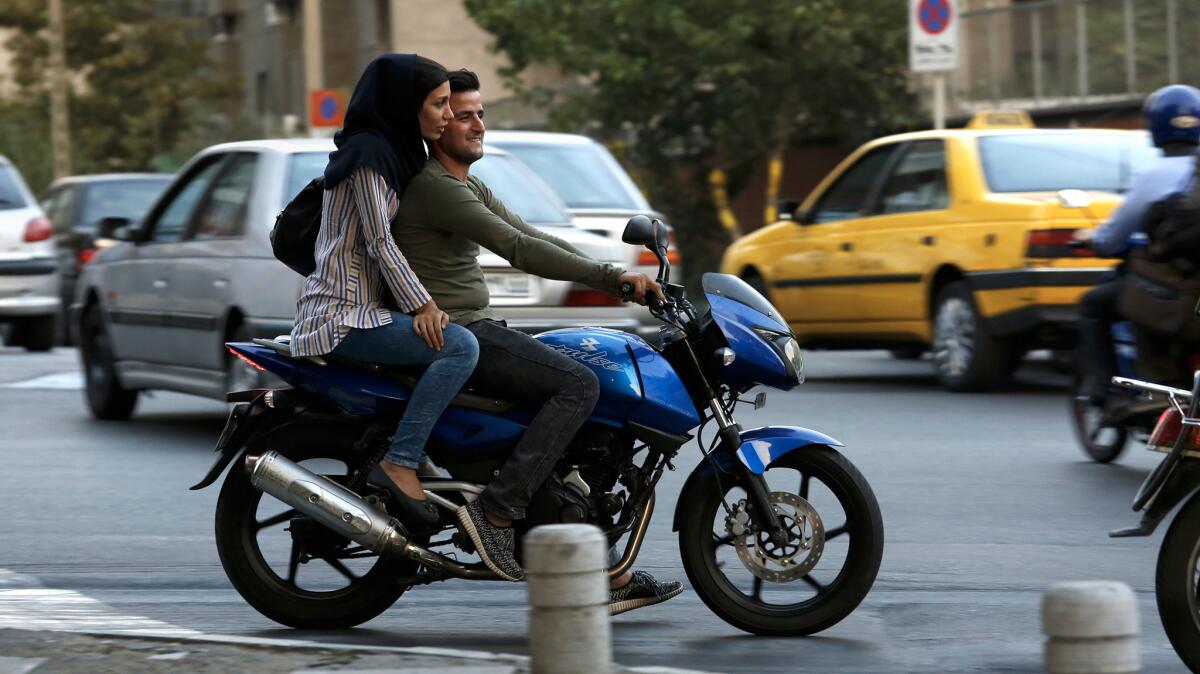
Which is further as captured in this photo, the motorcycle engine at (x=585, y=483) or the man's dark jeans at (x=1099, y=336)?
the man's dark jeans at (x=1099, y=336)

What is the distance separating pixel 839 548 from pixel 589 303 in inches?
208

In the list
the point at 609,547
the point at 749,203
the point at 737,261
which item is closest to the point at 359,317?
the point at 609,547

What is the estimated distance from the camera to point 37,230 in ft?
58.2

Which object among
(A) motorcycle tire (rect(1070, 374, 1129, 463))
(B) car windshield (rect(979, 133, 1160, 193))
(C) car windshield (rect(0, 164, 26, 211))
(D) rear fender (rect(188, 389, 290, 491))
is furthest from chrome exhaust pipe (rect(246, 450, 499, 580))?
(C) car windshield (rect(0, 164, 26, 211))

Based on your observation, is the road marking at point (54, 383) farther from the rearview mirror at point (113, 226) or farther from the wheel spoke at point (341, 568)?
the wheel spoke at point (341, 568)

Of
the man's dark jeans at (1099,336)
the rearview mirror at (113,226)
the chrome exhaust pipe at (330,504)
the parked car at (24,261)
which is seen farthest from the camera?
the parked car at (24,261)

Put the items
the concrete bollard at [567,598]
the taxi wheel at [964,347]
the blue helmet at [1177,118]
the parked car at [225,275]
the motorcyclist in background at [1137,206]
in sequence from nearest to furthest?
the concrete bollard at [567,598] < the motorcyclist in background at [1137,206] < the blue helmet at [1177,118] < the parked car at [225,275] < the taxi wheel at [964,347]

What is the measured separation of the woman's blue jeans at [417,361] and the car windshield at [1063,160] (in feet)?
26.2

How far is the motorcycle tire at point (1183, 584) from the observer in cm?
524

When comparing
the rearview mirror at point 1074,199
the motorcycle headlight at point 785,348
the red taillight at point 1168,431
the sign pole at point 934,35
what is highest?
the sign pole at point 934,35

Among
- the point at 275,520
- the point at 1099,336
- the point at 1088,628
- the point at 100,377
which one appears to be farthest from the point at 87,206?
the point at 1088,628

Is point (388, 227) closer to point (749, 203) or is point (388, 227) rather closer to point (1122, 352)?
point (1122, 352)

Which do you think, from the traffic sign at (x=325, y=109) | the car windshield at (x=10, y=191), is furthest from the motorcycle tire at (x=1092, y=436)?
the traffic sign at (x=325, y=109)

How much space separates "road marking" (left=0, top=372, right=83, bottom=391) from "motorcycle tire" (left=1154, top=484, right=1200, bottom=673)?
10442mm
